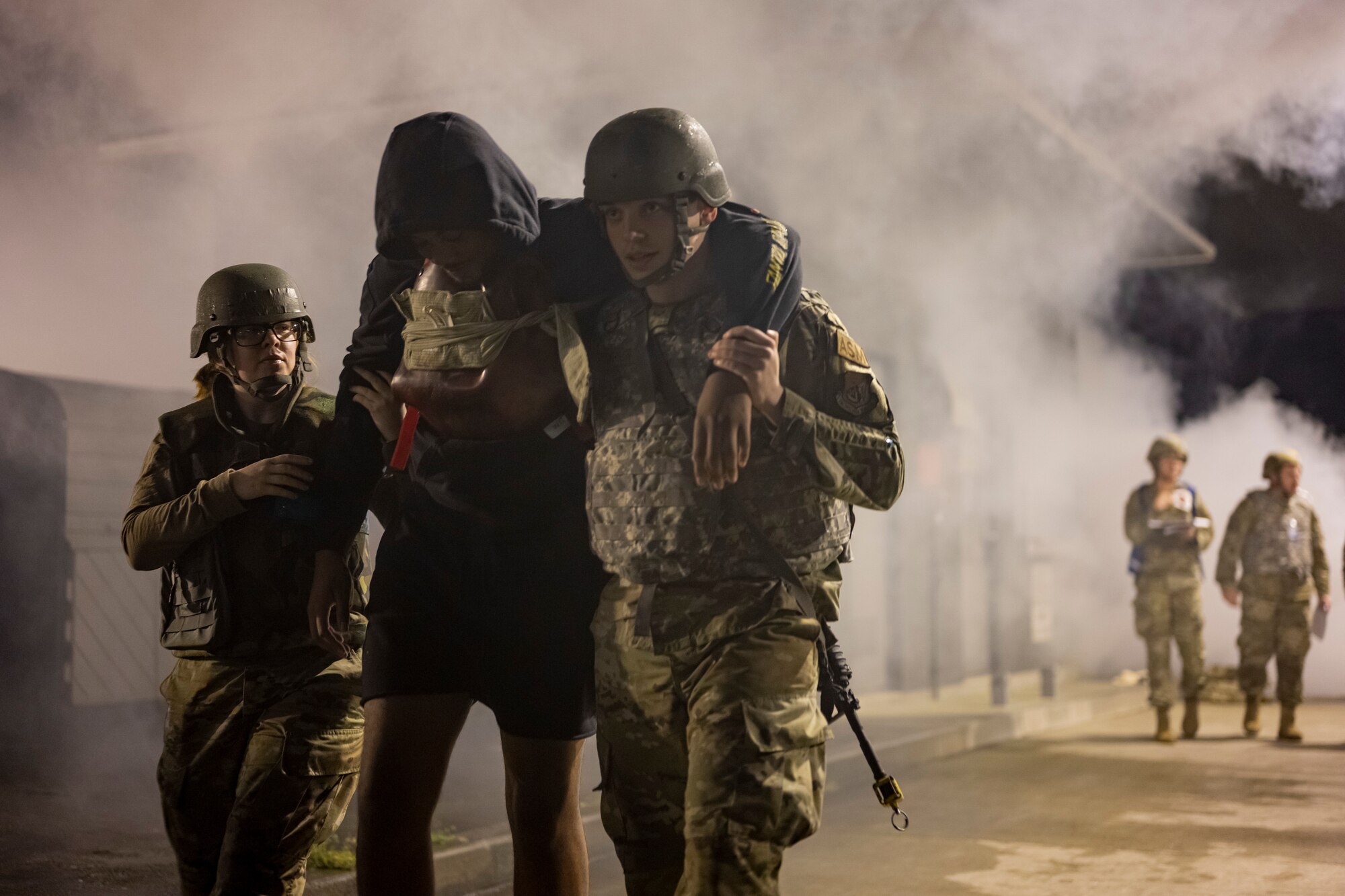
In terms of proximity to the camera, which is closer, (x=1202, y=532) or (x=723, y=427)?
(x=723, y=427)

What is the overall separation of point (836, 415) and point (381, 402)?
35.8 inches

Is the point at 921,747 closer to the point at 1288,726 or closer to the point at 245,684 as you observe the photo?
the point at 1288,726

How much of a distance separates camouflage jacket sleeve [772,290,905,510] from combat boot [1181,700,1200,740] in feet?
25.2

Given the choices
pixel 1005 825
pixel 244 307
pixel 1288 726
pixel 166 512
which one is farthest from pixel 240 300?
pixel 1288 726

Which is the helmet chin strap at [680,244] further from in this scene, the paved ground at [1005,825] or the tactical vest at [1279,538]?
the tactical vest at [1279,538]

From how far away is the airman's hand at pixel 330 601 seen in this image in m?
2.91

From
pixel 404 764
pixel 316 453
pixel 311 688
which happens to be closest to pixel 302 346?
pixel 316 453

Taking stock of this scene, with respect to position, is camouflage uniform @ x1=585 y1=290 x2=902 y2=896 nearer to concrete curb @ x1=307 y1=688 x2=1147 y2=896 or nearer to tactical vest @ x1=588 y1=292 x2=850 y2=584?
tactical vest @ x1=588 y1=292 x2=850 y2=584

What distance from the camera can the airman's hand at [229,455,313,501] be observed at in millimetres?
2910

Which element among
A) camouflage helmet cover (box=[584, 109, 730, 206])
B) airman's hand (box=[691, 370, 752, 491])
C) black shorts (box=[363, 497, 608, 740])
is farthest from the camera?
black shorts (box=[363, 497, 608, 740])

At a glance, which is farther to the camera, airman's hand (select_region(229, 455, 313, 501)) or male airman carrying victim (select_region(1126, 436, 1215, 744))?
male airman carrying victim (select_region(1126, 436, 1215, 744))

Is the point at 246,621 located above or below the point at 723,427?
below

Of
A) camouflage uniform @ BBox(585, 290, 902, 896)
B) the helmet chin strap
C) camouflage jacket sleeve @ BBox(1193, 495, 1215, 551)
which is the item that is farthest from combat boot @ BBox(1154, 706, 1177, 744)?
the helmet chin strap

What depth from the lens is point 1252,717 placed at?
9617mm
